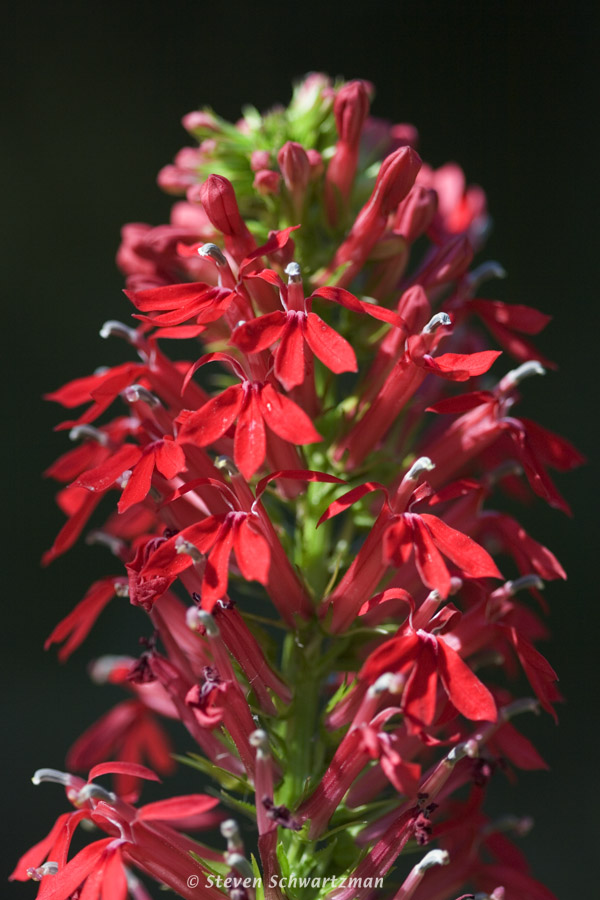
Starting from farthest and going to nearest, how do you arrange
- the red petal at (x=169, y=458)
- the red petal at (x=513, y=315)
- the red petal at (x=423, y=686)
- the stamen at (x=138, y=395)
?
the red petal at (x=513, y=315) < the stamen at (x=138, y=395) < the red petal at (x=169, y=458) < the red petal at (x=423, y=686)

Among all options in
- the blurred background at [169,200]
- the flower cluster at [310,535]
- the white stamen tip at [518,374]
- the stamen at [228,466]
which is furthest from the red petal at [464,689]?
the blurred background at [169,200]

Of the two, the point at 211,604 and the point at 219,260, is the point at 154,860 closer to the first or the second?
the point at 211,604

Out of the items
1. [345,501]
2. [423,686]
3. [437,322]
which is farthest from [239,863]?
[437,322]

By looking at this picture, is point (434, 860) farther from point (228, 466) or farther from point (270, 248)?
point (270, 248)

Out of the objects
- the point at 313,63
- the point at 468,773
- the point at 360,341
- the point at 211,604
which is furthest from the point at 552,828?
the point at 313,63

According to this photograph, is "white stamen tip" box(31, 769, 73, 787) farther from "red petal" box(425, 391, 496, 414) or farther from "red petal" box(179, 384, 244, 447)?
"red petal" box(425, 391, 496, 414)

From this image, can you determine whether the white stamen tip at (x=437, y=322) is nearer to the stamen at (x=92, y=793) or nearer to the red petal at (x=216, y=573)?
the red petal at (x=216, y=573)

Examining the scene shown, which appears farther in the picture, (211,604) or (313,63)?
(313,63)
